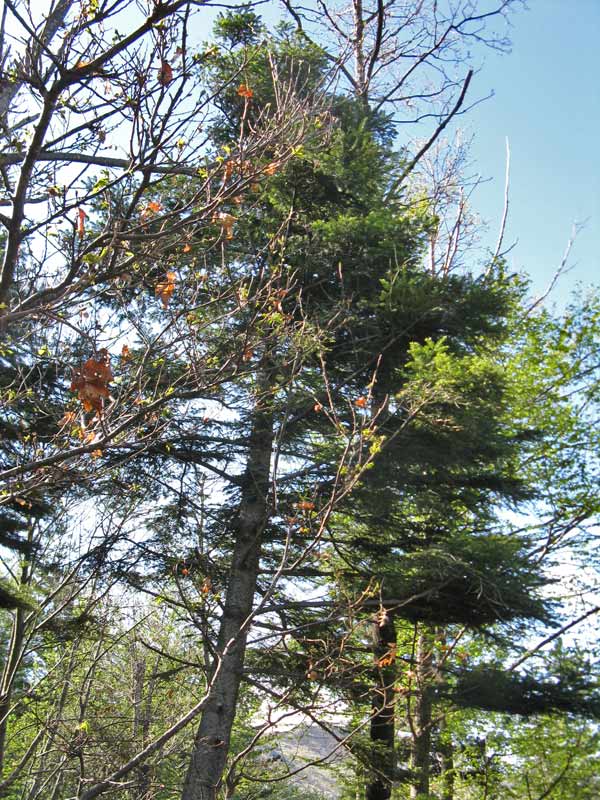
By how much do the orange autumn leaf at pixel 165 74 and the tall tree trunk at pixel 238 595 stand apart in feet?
13.7

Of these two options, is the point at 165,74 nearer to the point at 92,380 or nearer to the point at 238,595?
the point at 92,380

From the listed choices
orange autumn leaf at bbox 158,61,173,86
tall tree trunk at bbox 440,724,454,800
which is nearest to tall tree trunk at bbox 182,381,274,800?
orange autumn leaf at bbox 158,61,173,86

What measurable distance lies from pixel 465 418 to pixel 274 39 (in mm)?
6378

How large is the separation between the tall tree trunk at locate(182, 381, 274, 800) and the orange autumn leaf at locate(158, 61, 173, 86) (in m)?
4.17

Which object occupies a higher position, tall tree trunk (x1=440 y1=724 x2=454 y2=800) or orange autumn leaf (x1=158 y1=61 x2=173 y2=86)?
orange autumn leaf (x1=158 y1=61 x2=173 y2=86)

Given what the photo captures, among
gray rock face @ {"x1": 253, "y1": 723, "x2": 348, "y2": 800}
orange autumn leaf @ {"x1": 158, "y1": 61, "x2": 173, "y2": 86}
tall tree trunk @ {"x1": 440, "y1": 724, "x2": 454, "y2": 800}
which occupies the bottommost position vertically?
gray rock face @ {"x1": 253, "y1": 723, "x2": 348, "y2": 800}

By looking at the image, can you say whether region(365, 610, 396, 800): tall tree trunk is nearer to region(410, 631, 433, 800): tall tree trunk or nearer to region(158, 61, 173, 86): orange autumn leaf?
region(410, 631, 433, 800): tall tree trunk

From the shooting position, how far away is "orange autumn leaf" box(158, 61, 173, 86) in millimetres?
2857

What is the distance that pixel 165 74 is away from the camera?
2873mm

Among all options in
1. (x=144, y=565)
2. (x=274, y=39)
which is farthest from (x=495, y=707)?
(x=274, y=39)

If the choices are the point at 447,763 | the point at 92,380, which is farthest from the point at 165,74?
the point at 447,763

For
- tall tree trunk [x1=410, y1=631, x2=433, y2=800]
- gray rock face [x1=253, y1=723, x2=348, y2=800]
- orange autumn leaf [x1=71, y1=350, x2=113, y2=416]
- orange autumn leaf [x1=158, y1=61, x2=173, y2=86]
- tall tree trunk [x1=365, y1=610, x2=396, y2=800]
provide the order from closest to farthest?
1. orange autumn leaf [x1=71, y1=350, x2=113, y2=416]
2. orange autumn leaf [x1=158, y1=61, x2=173, y2=86]
3. gray rock face [x1=253, y1=723, x2=348, y2=800]
4. tall tree trunk [x1=365, y1=610, x2=396, y2=800]
5. tall tree trunk [x1=410, y1=631, x2=433, y2=800]

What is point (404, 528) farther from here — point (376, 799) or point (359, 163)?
point (359, 163)

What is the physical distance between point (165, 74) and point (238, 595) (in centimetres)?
617
